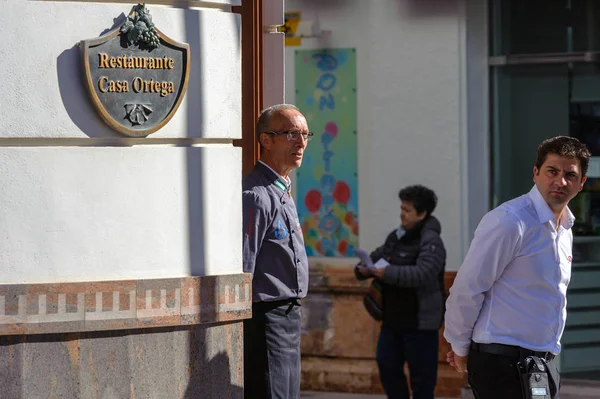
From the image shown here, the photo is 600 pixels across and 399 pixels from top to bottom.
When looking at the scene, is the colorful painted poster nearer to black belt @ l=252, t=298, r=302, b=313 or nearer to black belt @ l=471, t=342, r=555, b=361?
black belt @ l=252, t=298, r=302, b=313

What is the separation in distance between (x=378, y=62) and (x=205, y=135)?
5240mm

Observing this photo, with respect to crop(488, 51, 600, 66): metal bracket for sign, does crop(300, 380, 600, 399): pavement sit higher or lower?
lower

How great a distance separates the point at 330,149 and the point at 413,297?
7.59ft

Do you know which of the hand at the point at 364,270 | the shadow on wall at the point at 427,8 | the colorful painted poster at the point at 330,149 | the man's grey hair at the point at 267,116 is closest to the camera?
the man's grey hair at the point at 267,116

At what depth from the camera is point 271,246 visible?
5734 millimetres

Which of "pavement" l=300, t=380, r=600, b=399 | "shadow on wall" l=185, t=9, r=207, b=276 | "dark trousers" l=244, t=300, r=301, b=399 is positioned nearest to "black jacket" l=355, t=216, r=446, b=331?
"pavement" l=300, t=380, r=600, b=399

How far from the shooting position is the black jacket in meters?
8.59

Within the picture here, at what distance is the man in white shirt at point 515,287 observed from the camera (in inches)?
218

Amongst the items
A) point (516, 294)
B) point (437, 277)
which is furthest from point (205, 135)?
point (437, 277)

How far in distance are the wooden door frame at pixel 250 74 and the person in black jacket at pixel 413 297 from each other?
259 centimetres

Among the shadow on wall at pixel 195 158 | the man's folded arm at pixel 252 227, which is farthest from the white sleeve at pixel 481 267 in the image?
the shadow on wall at pixel 195 158

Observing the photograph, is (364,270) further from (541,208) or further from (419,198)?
(541,208)

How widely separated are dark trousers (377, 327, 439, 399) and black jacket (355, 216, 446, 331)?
0.09 metres

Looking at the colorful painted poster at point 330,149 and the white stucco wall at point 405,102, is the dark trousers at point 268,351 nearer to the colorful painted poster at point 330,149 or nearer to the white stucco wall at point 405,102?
the white stucco wall at point 405,102
